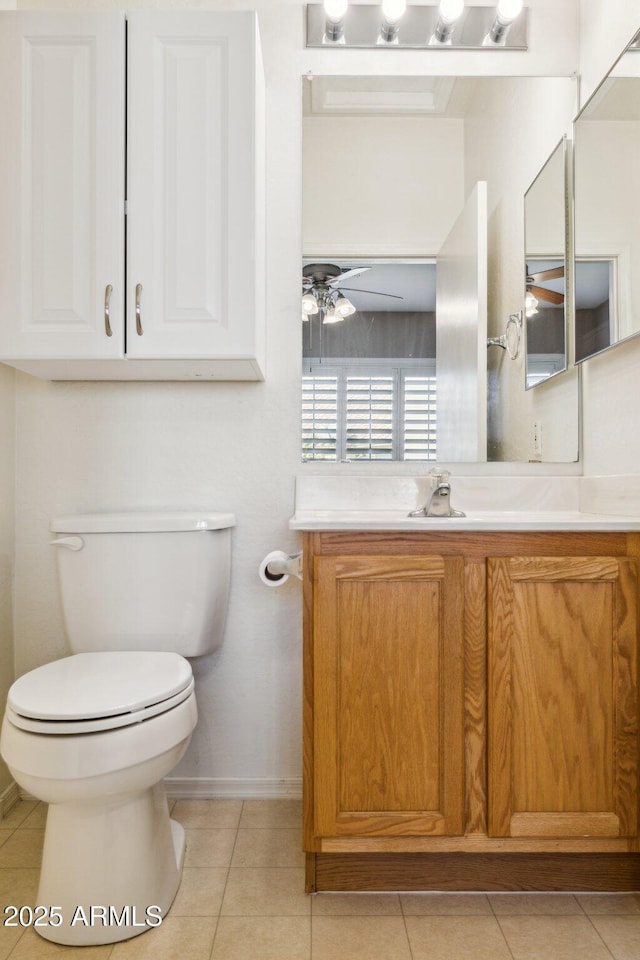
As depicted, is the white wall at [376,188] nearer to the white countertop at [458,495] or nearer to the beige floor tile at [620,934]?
the white countertop at [458,495]

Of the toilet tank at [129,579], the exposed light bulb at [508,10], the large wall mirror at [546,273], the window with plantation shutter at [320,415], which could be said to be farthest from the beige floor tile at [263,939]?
the exposed light bulb at [508,10]

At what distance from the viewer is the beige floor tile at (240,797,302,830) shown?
167 cm

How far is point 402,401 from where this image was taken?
1.82 m

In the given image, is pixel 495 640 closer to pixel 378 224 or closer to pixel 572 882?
pixel 572 882

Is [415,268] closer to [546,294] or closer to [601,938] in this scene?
[546,294]

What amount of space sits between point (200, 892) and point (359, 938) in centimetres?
37

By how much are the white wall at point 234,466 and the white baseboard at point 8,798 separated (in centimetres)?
34

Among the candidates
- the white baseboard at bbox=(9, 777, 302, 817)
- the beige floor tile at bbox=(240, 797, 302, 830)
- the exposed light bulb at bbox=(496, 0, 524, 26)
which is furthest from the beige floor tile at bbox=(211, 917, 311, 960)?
the exposed light bulb at bbox=(496, 0, 524, 26)

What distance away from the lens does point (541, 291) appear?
6.04ft

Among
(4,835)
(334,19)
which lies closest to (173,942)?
(4,835)

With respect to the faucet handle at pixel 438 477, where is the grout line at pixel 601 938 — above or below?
below

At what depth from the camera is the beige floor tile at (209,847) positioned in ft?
4.89

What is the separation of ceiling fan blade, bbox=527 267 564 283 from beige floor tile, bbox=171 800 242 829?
1741 mm

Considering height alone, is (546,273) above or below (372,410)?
above
